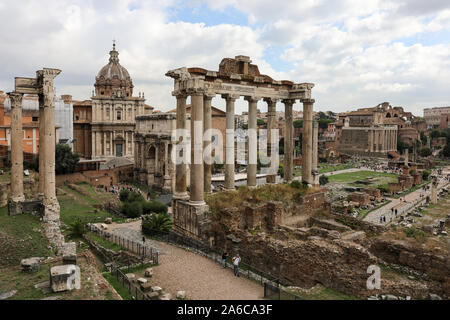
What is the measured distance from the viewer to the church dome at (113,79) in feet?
186

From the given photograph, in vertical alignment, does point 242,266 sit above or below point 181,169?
below

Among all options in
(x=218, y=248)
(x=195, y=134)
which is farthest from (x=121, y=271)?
(x=195, y=134)

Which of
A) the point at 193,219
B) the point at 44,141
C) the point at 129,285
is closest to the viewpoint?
the point at 129,285

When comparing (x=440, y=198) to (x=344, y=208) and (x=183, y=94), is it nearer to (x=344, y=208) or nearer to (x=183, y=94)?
(x=344, y=208)

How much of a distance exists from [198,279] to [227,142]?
8385 mm

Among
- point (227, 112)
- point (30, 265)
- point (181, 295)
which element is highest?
point (227, 112)

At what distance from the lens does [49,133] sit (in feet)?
59.2

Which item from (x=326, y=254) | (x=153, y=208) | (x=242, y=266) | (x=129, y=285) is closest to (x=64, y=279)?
(x=129, y=285)

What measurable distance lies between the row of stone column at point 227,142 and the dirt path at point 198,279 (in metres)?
2.76

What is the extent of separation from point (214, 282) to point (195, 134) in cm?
686

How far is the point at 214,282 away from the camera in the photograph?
12023 mm

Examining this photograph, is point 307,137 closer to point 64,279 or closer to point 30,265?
point 64,279

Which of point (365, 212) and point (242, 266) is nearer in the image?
point (242, 266)

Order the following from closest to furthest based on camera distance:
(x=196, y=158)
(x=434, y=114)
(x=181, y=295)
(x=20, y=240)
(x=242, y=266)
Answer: (x=181, y=295)
(x=242, y=266)
(x=20, y=240)
(x=196, y=158)
(x=434, y=114)
